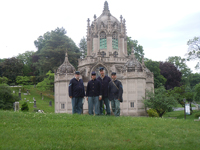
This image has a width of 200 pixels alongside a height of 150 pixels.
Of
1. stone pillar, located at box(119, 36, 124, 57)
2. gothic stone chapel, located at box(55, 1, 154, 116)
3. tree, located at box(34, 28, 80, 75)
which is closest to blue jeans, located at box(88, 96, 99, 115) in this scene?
gothic stone chapel, located at box(55, 1, 154, 116)

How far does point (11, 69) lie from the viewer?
7031cm

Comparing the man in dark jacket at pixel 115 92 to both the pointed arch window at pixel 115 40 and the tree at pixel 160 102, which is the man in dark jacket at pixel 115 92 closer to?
the tree at pixel 160 102

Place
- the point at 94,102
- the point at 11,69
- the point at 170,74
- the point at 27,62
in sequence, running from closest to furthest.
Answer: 1. the point at 94,102
2. the point at 170,74
3. the point at 11,69
4. the point at 27,62

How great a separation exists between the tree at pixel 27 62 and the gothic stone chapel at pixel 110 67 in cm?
3858

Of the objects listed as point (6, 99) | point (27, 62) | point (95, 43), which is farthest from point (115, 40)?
point (27, 62)

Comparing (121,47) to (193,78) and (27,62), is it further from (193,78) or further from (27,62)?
(27,62)

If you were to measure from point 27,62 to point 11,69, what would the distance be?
16.2m

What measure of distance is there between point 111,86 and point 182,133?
5.09m

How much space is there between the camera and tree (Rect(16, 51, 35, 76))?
253 feet

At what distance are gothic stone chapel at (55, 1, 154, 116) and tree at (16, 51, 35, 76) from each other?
3858 cm

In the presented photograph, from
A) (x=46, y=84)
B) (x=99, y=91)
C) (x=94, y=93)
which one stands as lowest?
(x=94, y=93)

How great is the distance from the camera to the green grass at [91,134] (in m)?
8.66

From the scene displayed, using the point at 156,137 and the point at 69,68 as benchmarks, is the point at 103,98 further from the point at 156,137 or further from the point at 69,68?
the point at 69,68

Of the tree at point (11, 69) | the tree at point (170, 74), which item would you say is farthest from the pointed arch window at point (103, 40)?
the tree at point (11, 69)
